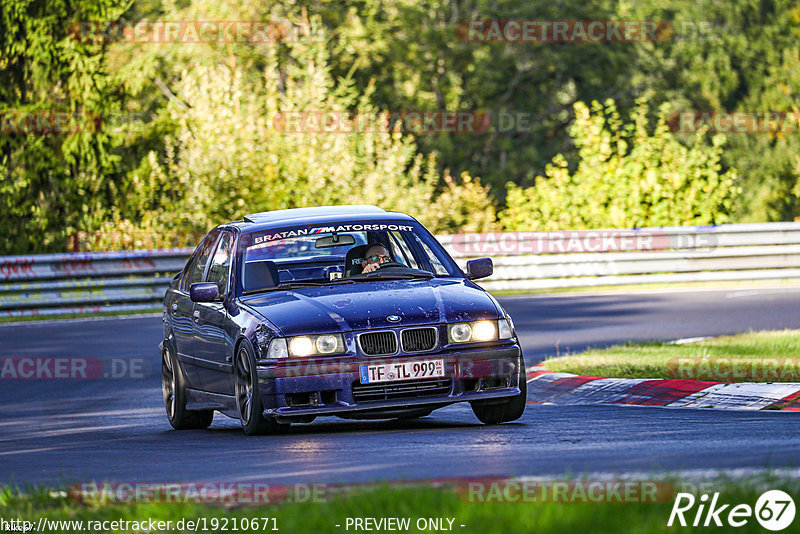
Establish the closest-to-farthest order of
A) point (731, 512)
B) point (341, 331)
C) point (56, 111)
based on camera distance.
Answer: point (731, 512) → point (341, 331) → point (56, 111)

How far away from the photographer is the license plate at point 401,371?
31.1 ft

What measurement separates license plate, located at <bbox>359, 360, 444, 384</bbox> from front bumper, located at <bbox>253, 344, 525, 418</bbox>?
0.03 metres

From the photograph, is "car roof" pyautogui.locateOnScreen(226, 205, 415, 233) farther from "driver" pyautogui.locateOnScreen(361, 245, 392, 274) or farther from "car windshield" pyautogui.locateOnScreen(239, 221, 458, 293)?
"driver" pyautogui.locateOnScreen(361, 245, 392, 274)

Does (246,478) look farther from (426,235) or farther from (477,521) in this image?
(426,235)

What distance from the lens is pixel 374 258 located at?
10914 millimetres

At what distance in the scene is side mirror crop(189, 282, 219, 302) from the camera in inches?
Result: 418

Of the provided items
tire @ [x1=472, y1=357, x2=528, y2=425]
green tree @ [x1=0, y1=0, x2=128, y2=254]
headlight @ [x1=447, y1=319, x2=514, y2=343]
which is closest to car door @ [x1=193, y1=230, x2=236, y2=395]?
headlight @ [x1=447, y1=319, x2=514, y2=343]

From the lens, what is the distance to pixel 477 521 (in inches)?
221

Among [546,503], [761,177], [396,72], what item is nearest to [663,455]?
[546,503]

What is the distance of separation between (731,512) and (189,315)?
6.65m

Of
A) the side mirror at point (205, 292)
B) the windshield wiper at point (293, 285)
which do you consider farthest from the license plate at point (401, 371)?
the side mirror at point (205, 292)

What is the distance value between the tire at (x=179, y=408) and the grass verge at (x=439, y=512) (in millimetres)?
4841

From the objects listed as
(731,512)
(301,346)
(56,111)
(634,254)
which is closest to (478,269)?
(301,346)

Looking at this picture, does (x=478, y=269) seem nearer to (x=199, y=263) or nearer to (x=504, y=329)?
(x=504, y=329)
